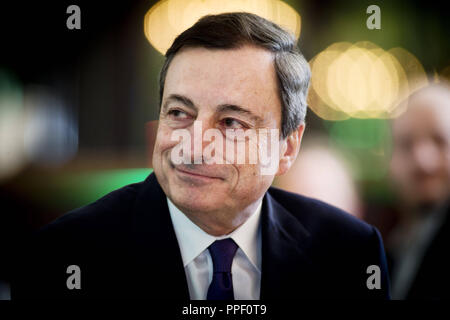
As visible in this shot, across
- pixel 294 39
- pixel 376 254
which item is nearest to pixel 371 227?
pixel 376 254

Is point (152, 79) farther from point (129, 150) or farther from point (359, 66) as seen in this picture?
point (359, 66)

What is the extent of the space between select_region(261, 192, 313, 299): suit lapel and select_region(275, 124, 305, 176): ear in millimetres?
126

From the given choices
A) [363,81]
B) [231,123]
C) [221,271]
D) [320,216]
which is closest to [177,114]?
[231,123]

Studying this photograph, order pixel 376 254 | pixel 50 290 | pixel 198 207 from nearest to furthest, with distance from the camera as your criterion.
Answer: pixel 198 207, pixel 50 290, pixel 376 254

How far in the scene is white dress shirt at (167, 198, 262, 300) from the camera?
4.15ft

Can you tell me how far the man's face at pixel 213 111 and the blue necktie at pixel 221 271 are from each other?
13cm

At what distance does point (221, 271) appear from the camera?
125 cm

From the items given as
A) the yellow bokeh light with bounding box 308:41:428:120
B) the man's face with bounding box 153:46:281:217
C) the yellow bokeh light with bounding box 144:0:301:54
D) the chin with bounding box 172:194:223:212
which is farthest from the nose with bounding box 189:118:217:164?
the yellow bokeh light with bounding box 308:41:428:120

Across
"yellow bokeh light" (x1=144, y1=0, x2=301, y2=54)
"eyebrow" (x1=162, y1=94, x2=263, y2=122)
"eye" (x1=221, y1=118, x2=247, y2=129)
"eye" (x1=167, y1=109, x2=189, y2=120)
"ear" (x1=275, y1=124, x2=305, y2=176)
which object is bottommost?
"ear" (x1=275, y1=124, x2=305, y2=176)

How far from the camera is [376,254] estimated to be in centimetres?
138

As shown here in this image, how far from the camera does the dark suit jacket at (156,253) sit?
4.08 feet

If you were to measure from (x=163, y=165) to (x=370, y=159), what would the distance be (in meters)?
0.74

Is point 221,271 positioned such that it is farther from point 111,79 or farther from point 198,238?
point 111,79

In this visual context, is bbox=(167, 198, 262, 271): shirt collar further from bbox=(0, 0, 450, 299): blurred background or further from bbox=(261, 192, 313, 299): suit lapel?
bbox=(0, 0, 450, 299): blurred background
